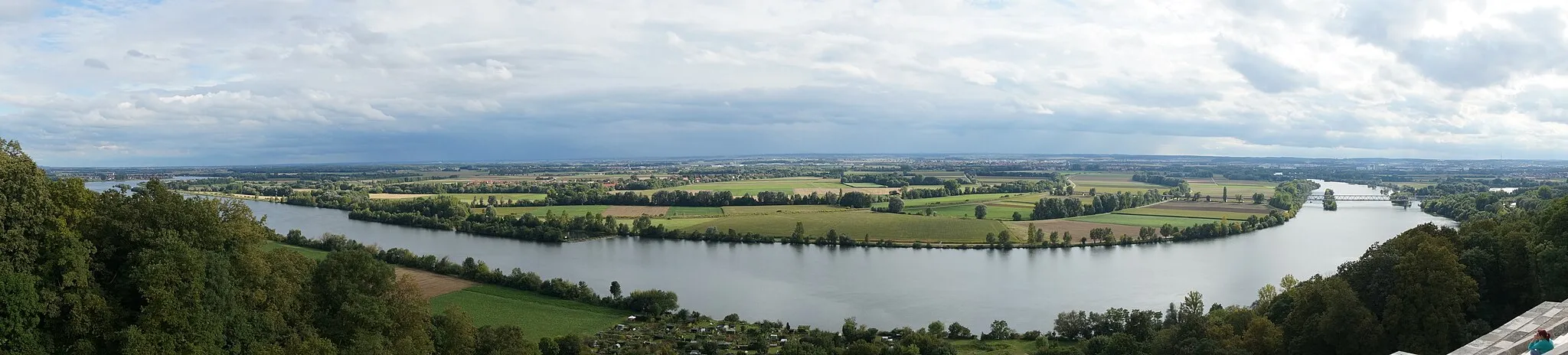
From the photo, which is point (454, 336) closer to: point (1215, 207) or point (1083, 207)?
point (1083, 207)

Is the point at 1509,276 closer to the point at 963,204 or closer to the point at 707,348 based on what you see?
the point at 707,348

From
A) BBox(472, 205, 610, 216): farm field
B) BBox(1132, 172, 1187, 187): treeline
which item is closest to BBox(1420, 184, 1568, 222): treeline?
BBox(1132, 172, 1187, 187): treeline

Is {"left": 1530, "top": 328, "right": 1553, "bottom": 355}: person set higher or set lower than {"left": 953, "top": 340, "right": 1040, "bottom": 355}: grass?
higher

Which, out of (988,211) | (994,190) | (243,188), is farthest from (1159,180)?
(243,188)

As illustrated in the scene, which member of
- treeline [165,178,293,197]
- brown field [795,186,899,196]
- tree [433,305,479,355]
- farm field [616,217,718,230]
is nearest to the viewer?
tree [433,305,479,355]

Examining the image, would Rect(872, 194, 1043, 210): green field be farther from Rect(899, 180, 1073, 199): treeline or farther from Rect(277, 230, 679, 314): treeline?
Rect(277, 230, 679, 314): treeline

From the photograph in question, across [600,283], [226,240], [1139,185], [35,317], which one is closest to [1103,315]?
[600,283]
